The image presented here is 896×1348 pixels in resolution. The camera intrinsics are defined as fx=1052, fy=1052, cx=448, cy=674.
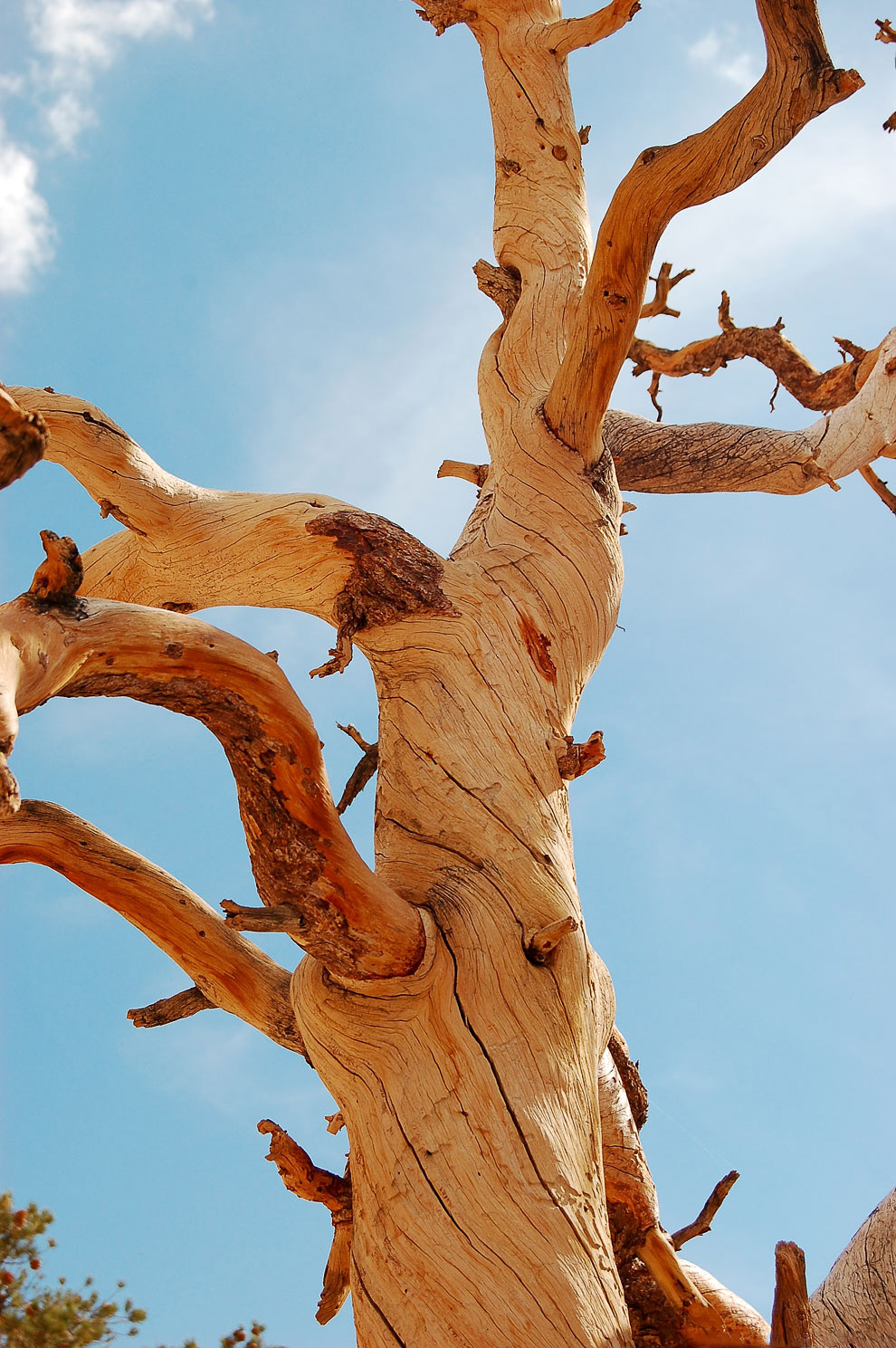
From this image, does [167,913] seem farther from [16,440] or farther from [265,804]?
[16,440]

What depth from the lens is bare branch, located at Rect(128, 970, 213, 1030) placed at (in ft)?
9.23

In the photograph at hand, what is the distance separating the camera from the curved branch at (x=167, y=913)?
8.47ft

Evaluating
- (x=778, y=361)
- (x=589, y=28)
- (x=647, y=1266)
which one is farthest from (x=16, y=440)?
(x=778, y=361)

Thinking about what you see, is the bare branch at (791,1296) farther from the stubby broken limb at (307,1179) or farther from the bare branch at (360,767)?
the bare branch at (360,767)

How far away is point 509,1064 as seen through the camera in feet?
7.06

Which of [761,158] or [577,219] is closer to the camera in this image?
[761,158]

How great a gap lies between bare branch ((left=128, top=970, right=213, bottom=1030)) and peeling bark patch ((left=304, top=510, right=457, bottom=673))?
3.44 ft

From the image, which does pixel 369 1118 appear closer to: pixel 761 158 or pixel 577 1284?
pixel 577 1284

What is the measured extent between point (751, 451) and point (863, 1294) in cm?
350

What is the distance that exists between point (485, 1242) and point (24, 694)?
51.0 inches

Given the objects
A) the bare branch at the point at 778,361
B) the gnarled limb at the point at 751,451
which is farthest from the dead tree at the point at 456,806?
the bare branch at the point at 778,361

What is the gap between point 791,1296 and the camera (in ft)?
6.83

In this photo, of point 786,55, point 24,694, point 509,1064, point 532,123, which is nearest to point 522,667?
point 509,1064

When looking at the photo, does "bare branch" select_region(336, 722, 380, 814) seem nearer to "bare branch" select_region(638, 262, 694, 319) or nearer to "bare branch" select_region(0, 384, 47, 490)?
"bare branch" select_region(0, 384, 47, 490)
